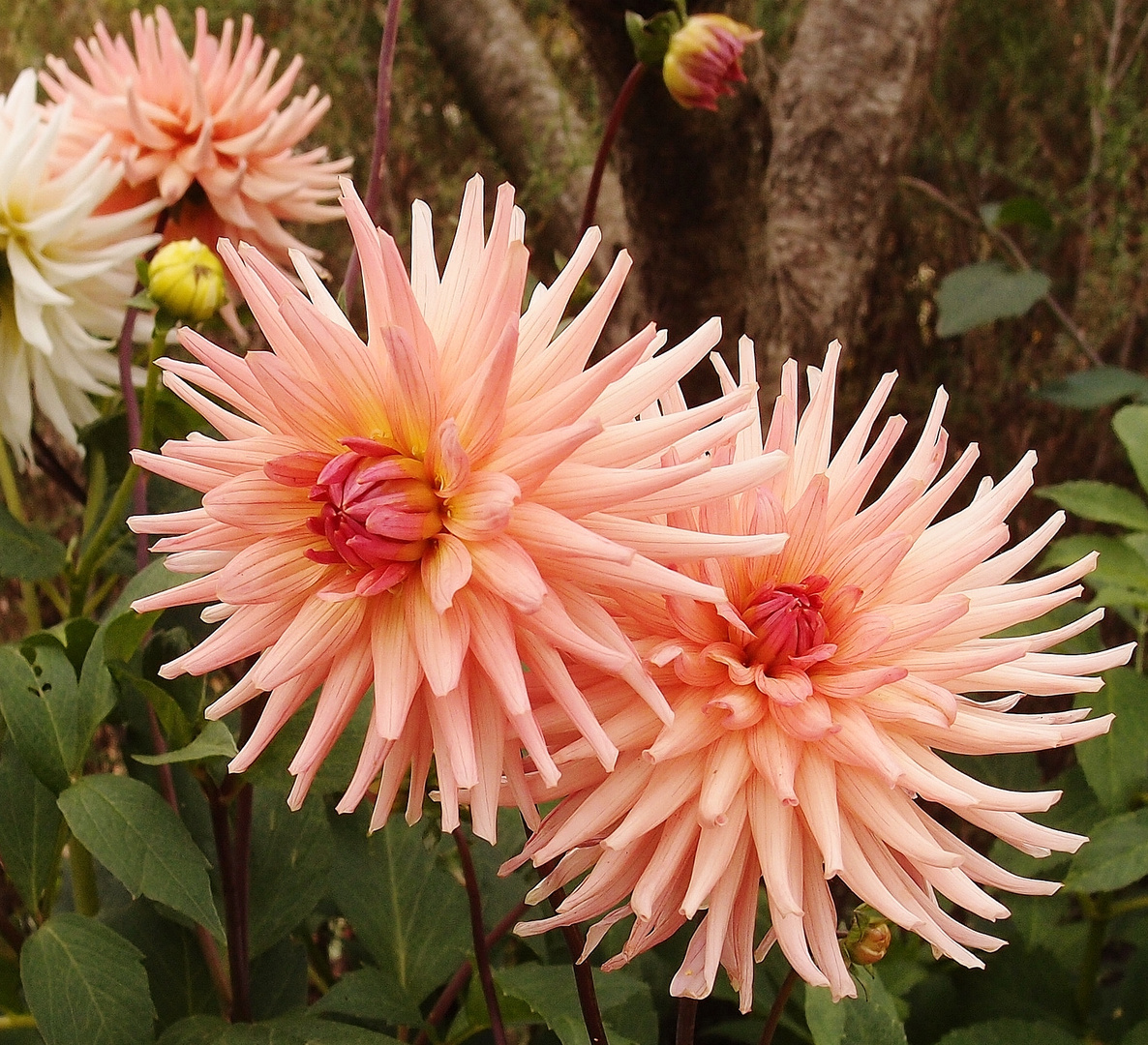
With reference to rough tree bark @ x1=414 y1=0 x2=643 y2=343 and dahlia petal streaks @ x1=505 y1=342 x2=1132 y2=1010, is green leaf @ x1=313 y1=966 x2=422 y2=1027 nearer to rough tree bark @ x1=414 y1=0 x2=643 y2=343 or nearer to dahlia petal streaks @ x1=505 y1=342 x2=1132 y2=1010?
dahlia petal streaks @ x1=505 y1=342 x2=1132 y2=1010

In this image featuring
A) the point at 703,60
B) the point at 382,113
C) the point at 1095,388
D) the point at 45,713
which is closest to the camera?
the point at 45,713

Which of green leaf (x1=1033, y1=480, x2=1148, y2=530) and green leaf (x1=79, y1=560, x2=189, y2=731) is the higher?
green leaf (x1=1033, y1=480, x2=1148, y2=530)

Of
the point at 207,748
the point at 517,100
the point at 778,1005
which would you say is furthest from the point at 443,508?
the point at 517,100

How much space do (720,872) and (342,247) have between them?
5.33 feet

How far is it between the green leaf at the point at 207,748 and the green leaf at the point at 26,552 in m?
0.29

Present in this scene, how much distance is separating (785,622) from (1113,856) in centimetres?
47

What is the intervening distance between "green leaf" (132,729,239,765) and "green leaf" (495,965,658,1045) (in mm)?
216

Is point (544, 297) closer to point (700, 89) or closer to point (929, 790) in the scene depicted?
point (929, 790)

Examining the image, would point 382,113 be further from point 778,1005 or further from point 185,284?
point 778,1005

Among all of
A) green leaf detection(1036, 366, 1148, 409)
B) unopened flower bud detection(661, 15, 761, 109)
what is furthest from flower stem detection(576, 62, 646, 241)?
green leaf detection(1036, 366, 1148, 409)

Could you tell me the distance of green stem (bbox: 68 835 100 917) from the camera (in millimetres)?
724

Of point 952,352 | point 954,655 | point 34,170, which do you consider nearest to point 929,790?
point 954,655

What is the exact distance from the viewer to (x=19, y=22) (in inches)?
60.5

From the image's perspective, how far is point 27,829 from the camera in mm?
626
